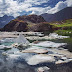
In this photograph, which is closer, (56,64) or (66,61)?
(56,64)

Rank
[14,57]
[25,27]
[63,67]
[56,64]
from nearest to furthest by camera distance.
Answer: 1. [63,67]
2. [56,64]
3. [14,57]
4. [25,27]

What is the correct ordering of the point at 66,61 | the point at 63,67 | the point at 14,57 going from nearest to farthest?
the point at 63,67 → the point at 66,61 → the point at 14,57

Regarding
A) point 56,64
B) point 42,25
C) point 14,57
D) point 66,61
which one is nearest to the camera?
point 56,64

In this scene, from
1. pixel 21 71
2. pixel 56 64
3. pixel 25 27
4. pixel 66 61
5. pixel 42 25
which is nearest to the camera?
pixel 21 71

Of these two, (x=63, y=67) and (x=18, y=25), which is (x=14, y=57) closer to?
(x=63, y=67)

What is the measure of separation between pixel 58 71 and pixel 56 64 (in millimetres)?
2296

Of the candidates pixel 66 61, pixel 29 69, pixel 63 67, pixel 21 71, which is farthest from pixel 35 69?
pixel 66 61

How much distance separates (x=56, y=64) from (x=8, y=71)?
6511 mm

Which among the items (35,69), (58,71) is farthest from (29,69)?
(58,71)

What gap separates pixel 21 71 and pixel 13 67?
180 cm

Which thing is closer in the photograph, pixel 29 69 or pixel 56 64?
pixel 29 69

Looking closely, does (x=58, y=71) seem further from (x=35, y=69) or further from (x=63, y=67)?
(x=35, y=69)

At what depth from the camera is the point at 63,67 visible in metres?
15.1

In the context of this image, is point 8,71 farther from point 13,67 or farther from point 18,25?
point 18,25
